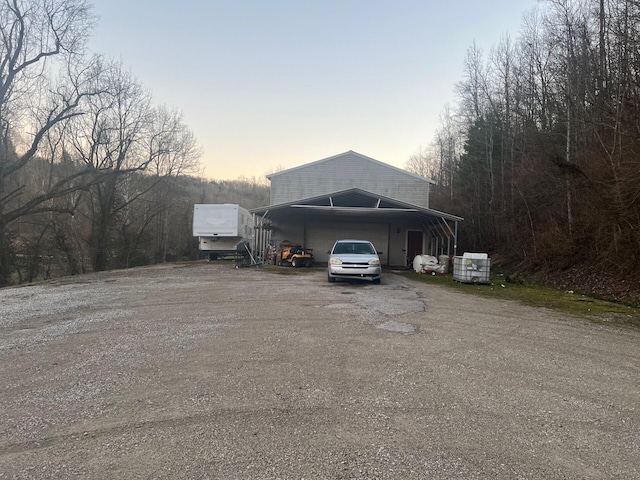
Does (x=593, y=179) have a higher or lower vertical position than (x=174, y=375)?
higher

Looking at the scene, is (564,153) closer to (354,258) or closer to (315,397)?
(354,258)

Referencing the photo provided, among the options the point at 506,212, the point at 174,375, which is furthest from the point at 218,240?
the point at 174,375

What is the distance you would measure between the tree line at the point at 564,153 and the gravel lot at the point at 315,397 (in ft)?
24.7

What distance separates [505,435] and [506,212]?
945 inches

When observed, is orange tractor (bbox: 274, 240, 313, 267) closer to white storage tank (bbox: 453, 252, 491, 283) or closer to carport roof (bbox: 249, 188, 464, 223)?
carport roof (bbox: 249, 188, 464, 223)

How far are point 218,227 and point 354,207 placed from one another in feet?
34.3

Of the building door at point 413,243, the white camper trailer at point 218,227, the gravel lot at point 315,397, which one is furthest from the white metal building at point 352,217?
the gravel lot at point 315,397

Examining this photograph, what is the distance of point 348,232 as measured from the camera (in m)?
24.7

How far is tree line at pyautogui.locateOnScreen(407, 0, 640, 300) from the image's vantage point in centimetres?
1326

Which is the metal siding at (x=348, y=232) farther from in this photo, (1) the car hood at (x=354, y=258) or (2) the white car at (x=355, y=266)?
(1) the car hood at (x=354, y=258)

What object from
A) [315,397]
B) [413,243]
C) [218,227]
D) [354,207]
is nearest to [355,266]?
[354,207]

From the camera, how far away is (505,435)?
3.32m

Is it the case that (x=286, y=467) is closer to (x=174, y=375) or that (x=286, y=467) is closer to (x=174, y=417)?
(x=174, y=417)

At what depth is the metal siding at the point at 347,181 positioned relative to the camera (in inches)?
956
